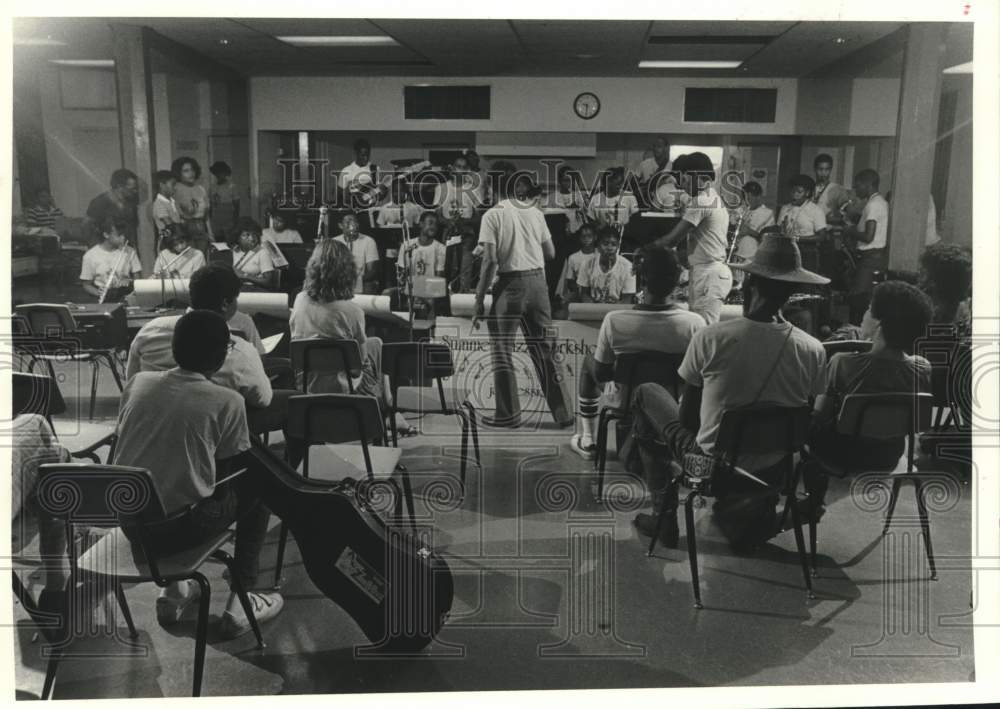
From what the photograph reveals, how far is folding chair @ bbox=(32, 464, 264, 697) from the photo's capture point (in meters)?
1.91

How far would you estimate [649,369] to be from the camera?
9.19ft

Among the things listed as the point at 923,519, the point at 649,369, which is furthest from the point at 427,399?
the point at 923,519

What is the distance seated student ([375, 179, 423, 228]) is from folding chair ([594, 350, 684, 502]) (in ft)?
2.87

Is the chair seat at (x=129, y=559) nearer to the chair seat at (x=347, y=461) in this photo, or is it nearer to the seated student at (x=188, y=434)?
the seated student at (x=188, y=434)

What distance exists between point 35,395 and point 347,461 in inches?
36.8

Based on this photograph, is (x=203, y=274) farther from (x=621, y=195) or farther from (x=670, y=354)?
(x=670, y=354)

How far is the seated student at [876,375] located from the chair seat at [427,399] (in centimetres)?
127

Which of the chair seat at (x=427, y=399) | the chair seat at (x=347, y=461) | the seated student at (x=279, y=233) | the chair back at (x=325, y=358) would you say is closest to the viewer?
the seated student at (x=279, y=233)

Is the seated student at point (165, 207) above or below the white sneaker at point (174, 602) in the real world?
above

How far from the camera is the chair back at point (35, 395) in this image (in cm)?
219

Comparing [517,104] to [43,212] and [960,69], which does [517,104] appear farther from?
[43,212]

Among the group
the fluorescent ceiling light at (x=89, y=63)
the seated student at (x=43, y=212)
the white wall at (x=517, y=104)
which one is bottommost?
the seated student at (x=43, y=212)

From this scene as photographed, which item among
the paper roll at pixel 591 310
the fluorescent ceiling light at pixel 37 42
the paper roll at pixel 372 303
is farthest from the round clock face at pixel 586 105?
the fluorescent ceiling light at pixel 37 42

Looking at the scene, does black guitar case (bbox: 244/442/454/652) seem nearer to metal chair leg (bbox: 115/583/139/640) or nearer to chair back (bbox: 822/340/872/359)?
metal chair leg (bbox: 115/583/139/640)
